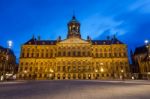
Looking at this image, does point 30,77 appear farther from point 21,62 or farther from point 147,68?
point 147,68

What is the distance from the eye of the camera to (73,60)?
2717 inches

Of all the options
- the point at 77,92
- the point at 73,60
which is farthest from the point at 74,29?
the point at 77,92

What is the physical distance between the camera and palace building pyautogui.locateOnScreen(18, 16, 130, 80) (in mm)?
68000

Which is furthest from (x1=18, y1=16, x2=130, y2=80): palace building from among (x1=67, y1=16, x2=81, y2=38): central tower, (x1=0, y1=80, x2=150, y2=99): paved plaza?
(x1=0, y1=80, x2=150, y2=99): paved plaza

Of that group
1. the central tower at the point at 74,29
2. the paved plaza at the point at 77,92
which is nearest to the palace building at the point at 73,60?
the central tower at the point at 74,29

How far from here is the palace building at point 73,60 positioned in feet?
223

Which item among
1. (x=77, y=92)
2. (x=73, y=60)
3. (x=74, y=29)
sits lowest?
(x=77, y=92)

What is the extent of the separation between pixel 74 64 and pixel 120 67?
67.6 feet

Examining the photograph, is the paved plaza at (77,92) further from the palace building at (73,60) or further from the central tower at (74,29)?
the central tower at (74,29)

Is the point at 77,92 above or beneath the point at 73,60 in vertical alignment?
beneath

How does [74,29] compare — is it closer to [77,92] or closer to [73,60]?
[73,60]

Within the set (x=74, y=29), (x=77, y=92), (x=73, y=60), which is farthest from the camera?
(x=74, y=29)

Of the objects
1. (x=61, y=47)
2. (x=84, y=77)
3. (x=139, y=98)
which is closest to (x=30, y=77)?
(x=61, y=47)

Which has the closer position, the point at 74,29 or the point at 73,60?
the point at 73,60
